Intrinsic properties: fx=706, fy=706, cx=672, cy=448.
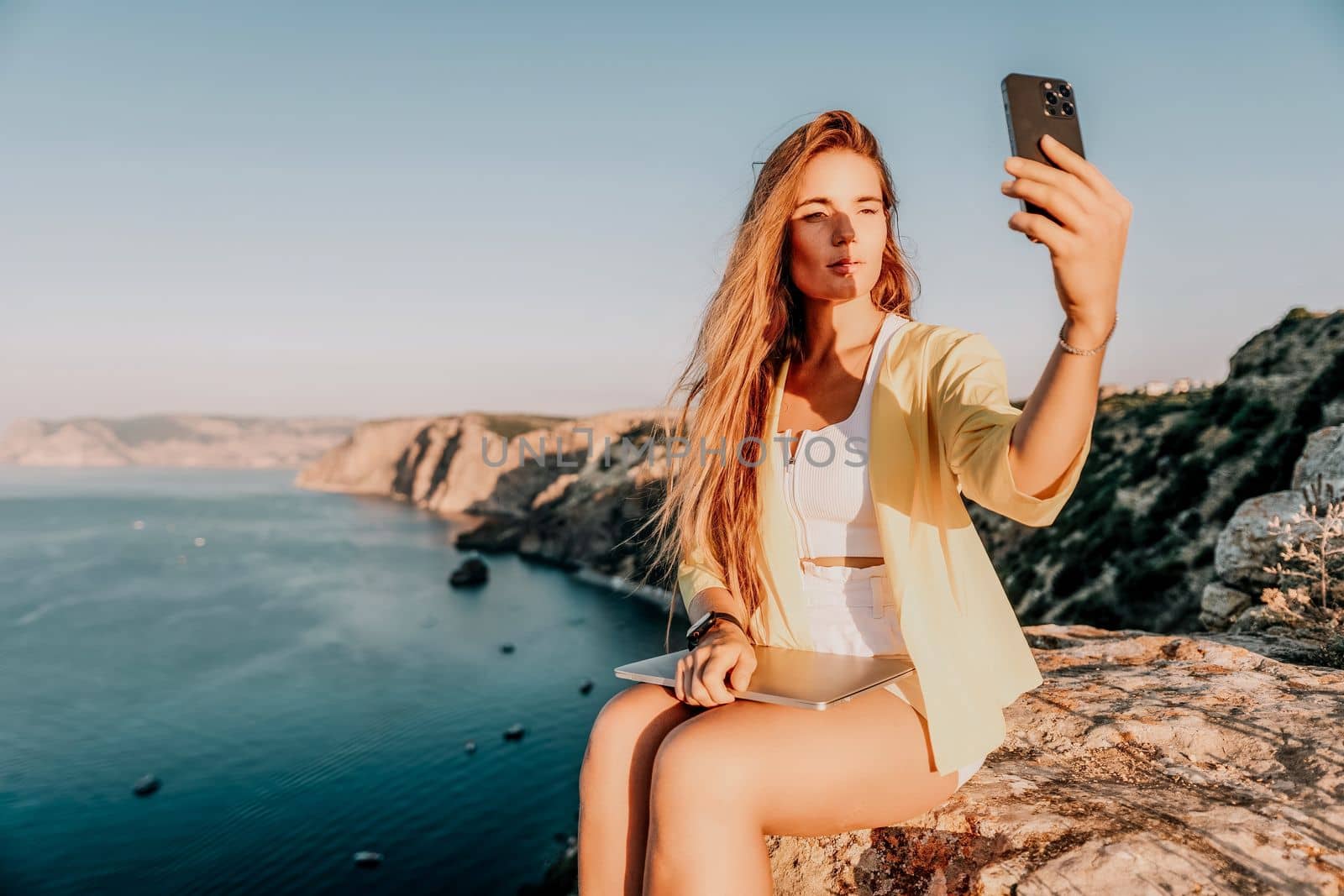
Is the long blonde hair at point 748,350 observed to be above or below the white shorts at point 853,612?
above

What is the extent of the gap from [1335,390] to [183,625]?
64.6 metres

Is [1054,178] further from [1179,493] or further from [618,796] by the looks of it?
[1179,493]

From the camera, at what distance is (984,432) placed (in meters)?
1.67

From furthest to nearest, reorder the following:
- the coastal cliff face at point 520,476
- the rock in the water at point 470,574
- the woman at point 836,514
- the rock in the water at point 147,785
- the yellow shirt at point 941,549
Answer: the coastal cliff face at point 520,476
the rock in the water at point 470,574
the rock in the water at point 147,785
the yellow shirt at point 941,549
the woman at point 836,514

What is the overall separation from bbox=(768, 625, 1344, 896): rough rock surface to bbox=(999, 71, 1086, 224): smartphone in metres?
1.71

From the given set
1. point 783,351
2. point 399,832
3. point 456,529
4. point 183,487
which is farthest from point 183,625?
point 183,487

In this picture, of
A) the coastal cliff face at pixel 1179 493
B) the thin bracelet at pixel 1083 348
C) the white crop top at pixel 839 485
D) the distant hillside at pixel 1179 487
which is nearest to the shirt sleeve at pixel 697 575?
the white crop top at pixel 839 485

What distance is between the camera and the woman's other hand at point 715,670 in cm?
200

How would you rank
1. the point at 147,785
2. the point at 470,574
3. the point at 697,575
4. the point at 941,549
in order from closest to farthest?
1. the point at 941,549
2. the point at 697,575
3. the point at 147,785
4. the point at 470,574

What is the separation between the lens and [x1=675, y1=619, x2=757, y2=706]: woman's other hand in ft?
6.55

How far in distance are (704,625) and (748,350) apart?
3.47 ft

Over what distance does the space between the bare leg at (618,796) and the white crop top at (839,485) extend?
0.75 m

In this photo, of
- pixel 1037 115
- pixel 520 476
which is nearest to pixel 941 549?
pixel 1037 115

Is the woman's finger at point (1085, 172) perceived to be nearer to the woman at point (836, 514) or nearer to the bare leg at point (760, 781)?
the woman at point (836, 514)
